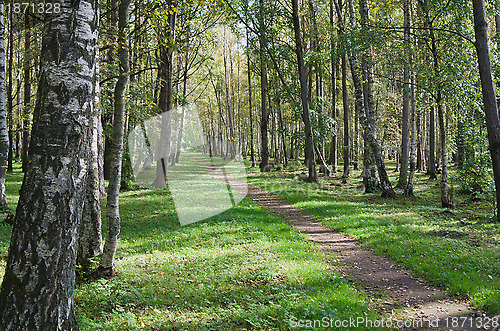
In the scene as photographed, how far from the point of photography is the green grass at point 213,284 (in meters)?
4.67

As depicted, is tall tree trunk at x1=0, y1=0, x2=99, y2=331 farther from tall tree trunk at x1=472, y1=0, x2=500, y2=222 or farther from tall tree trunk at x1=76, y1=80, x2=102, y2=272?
tall tree trunk at x1=472, y1=0, x2=500, y2=222

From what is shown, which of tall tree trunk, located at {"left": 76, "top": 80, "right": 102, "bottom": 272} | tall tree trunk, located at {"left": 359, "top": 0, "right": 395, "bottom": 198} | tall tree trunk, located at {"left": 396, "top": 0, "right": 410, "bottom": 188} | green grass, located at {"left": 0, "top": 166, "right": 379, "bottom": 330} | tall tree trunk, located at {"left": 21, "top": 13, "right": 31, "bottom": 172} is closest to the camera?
green grass, located at {"left": 0, "top": 166, "right": 379, "bottom": 330}

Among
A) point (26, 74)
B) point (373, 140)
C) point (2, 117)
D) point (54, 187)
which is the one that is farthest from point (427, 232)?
point (26, 74)

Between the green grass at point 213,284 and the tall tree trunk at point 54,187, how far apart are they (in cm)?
155

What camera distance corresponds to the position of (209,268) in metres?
6.58

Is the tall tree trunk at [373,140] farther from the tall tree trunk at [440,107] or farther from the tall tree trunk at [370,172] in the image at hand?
the tall tree trunk at [440,107]

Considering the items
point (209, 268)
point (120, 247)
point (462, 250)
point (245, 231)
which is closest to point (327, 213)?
point (245, 231)

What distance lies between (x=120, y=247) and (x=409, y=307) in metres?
6.10

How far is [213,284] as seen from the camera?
19.3 feet

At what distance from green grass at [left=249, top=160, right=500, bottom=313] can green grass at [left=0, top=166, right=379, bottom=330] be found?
1837mm

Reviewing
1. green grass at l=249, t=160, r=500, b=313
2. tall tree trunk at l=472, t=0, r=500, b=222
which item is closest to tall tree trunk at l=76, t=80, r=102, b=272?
green grass at l=249, t=160, r=500, b=313

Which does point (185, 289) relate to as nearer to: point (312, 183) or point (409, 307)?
point (409, 307)

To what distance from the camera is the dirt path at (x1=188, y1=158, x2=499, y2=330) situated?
4941 mm

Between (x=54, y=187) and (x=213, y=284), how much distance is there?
375 cm
